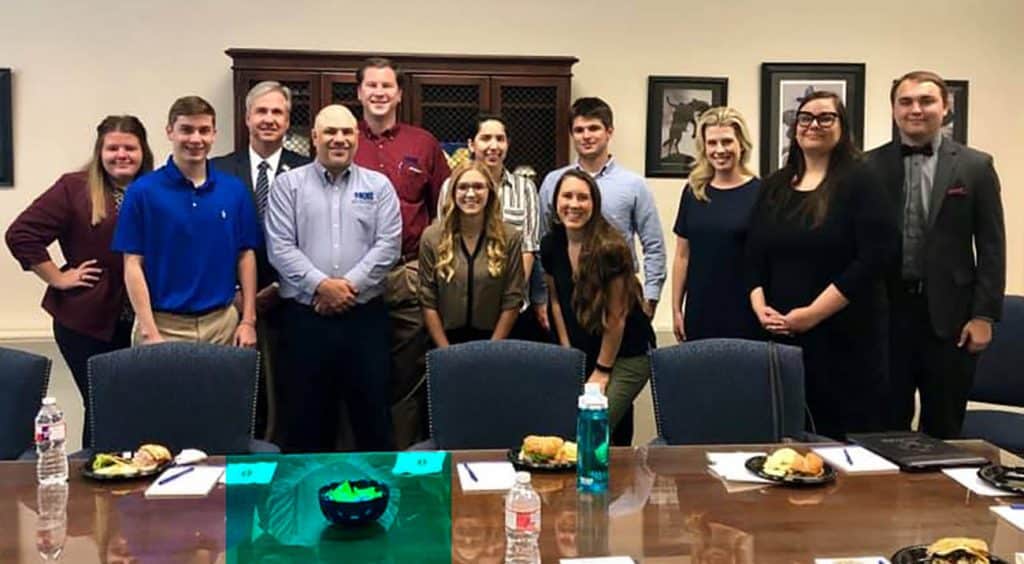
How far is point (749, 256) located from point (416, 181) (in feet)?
4.49

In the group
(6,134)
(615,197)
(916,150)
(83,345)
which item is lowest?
(83,345)

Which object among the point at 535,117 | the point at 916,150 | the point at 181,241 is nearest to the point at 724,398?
the point at 916,150

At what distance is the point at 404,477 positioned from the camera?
78.5 inches

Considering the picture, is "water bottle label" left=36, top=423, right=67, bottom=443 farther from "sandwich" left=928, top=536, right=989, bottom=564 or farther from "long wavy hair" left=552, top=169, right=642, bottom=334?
"long wavy hair" left=552, top=169, right=642, bottom=334

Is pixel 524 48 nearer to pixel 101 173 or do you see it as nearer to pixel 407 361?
pixel 407 361

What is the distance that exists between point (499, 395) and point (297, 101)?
259cm

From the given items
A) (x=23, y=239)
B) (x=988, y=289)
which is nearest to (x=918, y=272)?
(x=988, y=289)

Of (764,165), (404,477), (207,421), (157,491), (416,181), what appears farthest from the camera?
(764,165)

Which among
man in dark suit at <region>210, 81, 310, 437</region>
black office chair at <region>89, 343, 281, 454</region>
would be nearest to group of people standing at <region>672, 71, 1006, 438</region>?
man in dark suit at <region>210, 81, 310, 437</region>

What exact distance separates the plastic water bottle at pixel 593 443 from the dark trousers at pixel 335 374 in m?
1.57

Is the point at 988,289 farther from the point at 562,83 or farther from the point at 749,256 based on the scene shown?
the point at 562,83

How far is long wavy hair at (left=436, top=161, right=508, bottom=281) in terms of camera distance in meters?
3.40

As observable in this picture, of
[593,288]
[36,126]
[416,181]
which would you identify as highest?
[36,126]

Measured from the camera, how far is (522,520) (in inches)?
59.9
